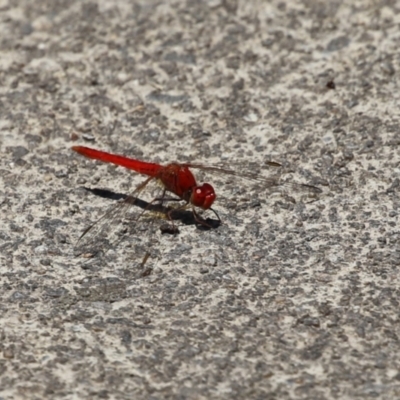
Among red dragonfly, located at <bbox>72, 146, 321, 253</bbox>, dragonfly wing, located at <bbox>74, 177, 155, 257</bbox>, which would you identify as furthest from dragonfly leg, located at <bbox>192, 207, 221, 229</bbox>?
dragonfly wing, located at <bbox>74, 177, 155, 257</bbox>

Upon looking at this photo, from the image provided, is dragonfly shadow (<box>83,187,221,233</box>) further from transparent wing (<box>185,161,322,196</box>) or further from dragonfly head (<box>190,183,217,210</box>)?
transparent wing (<box>185,161,322,196</box>)

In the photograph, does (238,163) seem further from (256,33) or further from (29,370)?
(29,370)

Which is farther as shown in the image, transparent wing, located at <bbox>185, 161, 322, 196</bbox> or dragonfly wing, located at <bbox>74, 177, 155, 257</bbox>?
transparent wing, located at <bbox>185, 161, 322, 196</bbox>

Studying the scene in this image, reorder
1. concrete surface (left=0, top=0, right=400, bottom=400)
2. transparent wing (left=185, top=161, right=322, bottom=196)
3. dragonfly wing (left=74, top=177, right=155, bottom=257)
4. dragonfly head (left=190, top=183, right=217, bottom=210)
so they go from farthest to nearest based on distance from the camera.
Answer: transparent wing (left=185, top=161, right=322, bottom=196)
dragonfly head (left=190, top=183, right=217, bottom=210)
dragonfly wing (left=74, top=177, right=155, bottom=257)
concrete surface (left=0, top=0, right=400, bottom=400)

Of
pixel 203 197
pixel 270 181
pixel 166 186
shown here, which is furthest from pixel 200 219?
pixel 270 181

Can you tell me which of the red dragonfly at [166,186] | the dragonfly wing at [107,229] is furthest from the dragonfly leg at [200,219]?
the dragonfly wing at [107,229]

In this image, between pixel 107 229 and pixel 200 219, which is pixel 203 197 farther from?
pixel 107 229

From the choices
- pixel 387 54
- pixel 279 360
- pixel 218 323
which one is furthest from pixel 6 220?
pixel 387 54
